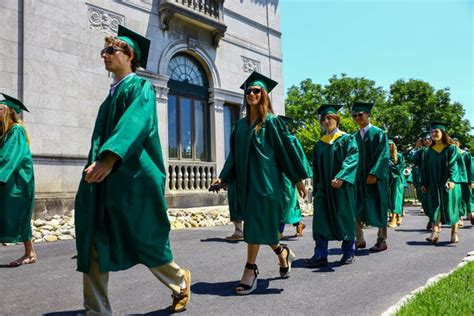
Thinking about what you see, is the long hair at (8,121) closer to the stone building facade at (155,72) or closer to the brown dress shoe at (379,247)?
the stone building facade at (155,72)

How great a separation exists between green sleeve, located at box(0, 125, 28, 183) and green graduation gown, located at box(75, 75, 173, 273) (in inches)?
117

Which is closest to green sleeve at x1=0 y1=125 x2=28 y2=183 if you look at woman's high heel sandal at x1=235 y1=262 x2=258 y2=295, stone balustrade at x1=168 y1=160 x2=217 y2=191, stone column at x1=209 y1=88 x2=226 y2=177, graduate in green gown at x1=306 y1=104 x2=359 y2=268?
woman's high heel sandal at x1=235 y1=262 x2=258 y2=295

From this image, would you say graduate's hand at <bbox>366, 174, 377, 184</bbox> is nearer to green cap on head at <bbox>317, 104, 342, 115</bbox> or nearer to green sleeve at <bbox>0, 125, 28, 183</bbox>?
green cap on head at <bbox>317, 104, 342, 115</bbox>

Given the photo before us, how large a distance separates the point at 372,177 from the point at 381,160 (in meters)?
0.29

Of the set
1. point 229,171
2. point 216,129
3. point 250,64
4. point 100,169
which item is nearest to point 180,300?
point 100,169

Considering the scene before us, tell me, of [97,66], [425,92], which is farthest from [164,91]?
[425,92]

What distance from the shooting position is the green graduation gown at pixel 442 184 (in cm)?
763

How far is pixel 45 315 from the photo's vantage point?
3533 mm

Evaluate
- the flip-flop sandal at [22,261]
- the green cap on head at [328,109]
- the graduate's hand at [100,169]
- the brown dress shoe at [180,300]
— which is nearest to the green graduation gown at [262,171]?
the brown dress shoe at [180,300]

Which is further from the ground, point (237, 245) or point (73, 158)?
point (73, 158)

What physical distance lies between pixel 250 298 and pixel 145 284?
3.94ft

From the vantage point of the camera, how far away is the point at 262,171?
432 cm

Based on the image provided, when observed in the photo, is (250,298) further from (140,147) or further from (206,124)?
(206,124)

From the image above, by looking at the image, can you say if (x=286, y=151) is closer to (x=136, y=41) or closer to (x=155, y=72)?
(x=136, y=41)
